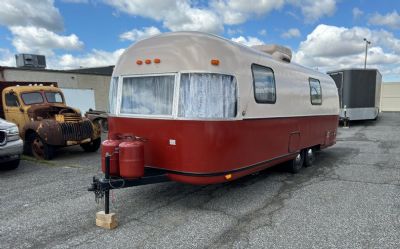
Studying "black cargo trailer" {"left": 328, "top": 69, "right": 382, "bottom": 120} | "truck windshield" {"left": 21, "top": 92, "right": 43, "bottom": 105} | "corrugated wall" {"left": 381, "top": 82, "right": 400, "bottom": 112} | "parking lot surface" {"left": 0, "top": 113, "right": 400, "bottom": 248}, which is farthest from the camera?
"corrugated wall" {"left": 381, "top": 82, "right": 400, "bottom": 112}

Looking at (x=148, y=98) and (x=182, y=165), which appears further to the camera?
(x=148, y=98)

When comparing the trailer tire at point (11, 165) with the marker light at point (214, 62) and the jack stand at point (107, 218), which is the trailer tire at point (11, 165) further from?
the marker light at point (214, 62)

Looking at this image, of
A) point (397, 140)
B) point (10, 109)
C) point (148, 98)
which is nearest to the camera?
point (148, 98)

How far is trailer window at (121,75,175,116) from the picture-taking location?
5.17 m

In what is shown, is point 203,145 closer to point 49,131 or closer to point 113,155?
point 113,155

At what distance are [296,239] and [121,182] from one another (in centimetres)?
258

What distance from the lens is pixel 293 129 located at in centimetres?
715

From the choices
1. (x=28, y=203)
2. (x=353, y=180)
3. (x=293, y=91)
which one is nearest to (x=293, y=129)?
(x=293, y=91)

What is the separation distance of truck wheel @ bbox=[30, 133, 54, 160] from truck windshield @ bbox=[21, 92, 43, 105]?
1407 mm

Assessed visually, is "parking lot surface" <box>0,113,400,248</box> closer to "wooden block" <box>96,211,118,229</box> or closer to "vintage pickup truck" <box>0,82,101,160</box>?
"wooden block" <box>96,211,118,229</box>

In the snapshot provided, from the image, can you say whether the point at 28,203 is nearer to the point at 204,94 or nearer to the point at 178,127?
the point at 178,127

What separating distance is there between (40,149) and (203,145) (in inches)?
267

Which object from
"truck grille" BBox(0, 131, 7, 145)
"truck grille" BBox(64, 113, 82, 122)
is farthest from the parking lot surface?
"truck grille" BBox(64, 113, 82, 122)

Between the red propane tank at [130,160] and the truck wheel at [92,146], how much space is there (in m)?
6.30
